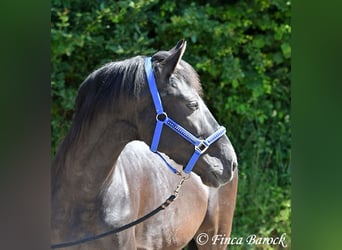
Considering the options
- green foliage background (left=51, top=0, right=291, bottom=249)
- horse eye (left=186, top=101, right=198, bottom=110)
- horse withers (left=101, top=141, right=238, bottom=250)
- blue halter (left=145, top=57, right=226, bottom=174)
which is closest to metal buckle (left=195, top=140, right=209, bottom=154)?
blue halter (left=145, top=57, right=226, bottom=174)

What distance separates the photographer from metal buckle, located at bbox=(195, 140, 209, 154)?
196 cm

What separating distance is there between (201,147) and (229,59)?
7.49 ft

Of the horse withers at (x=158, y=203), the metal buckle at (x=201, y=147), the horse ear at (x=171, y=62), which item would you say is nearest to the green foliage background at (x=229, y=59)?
the horse withers at (x=158, y=203)

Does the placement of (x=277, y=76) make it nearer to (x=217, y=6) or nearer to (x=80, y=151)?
(x=217, y=6)

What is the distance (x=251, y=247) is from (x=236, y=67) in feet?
4.39

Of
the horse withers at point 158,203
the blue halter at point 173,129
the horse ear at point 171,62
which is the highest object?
the horse ear at point 171,62

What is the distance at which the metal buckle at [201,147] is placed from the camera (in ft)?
6.42

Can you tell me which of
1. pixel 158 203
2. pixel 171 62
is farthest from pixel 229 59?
pixel 171 62

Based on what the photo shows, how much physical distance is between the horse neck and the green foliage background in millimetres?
1667

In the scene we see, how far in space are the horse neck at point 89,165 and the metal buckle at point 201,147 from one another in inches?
9.6

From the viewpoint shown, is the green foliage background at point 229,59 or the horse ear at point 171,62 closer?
the horse ear at point 171,62

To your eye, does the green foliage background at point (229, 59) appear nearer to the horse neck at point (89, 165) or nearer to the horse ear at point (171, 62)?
the horse neck at point (89, 165)
